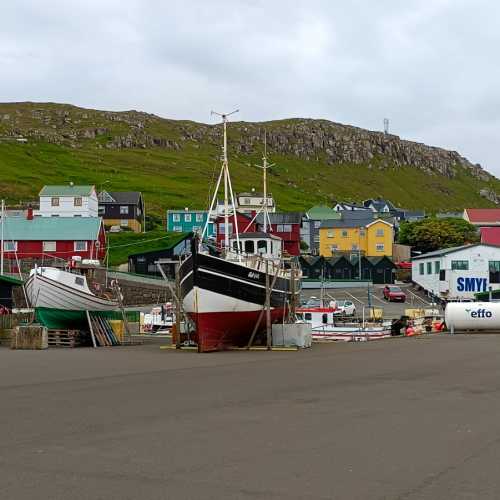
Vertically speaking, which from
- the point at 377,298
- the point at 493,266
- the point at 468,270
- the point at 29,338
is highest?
the point at 493,266

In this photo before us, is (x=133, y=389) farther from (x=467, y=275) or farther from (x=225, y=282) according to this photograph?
(x=467, y=275)

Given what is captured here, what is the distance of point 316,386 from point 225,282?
47.6 feet

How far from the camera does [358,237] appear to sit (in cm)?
12700

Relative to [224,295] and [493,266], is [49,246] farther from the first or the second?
[224,295]

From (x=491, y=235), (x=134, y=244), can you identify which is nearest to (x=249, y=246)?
(x=134, y=244)

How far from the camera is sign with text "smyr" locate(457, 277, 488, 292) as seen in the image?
82.6 meters

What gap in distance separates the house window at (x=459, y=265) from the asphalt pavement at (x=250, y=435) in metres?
64.4

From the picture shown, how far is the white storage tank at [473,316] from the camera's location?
46.0 metres

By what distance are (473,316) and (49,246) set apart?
63334 mm

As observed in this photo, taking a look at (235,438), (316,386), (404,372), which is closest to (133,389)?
(316,386)

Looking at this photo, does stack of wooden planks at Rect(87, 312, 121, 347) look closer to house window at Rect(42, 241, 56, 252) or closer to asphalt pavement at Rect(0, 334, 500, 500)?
asphalt pavement at Rect(0, 334, 500, 500)

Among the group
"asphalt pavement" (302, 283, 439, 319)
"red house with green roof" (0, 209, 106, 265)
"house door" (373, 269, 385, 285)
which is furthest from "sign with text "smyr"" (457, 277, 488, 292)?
"red house with green roof" (0, 209, 106, 265)

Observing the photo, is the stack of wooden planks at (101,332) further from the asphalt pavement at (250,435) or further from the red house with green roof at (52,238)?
the red house with green roof at (52,238)

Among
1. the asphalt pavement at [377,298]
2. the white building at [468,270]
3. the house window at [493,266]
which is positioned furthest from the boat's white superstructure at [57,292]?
the house window at [493,266]
